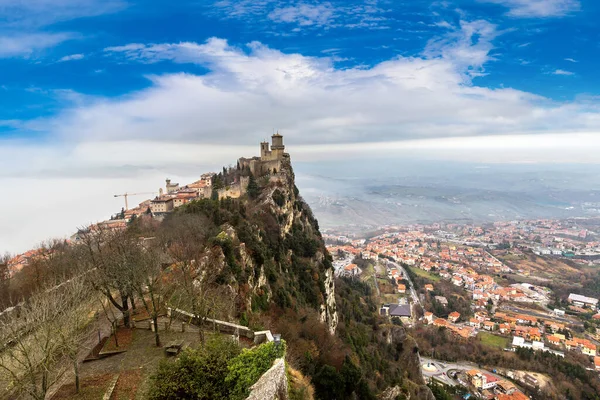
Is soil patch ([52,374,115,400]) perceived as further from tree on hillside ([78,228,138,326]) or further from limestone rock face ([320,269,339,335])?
limestone rock face ([320,269,339,335])

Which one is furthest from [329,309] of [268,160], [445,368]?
[445,368]

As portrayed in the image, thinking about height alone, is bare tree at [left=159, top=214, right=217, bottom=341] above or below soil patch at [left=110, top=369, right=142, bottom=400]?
above

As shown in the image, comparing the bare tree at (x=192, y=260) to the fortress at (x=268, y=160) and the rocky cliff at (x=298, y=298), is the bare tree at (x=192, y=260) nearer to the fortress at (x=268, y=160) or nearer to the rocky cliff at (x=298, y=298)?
the rocky cliff at (x=298, y=298)

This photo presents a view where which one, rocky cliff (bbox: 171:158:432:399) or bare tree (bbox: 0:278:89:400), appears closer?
bare tree (bbox: 0:278:89:400)

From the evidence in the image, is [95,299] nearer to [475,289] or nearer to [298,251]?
[298,251]

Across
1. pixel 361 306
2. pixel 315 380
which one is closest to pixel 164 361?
pixel 315 380

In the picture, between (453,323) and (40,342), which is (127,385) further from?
(453,323)

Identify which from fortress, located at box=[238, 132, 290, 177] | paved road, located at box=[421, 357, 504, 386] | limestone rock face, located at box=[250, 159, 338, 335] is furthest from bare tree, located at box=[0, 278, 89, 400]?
paved road, located at box=[421, 357, 504, 386]
